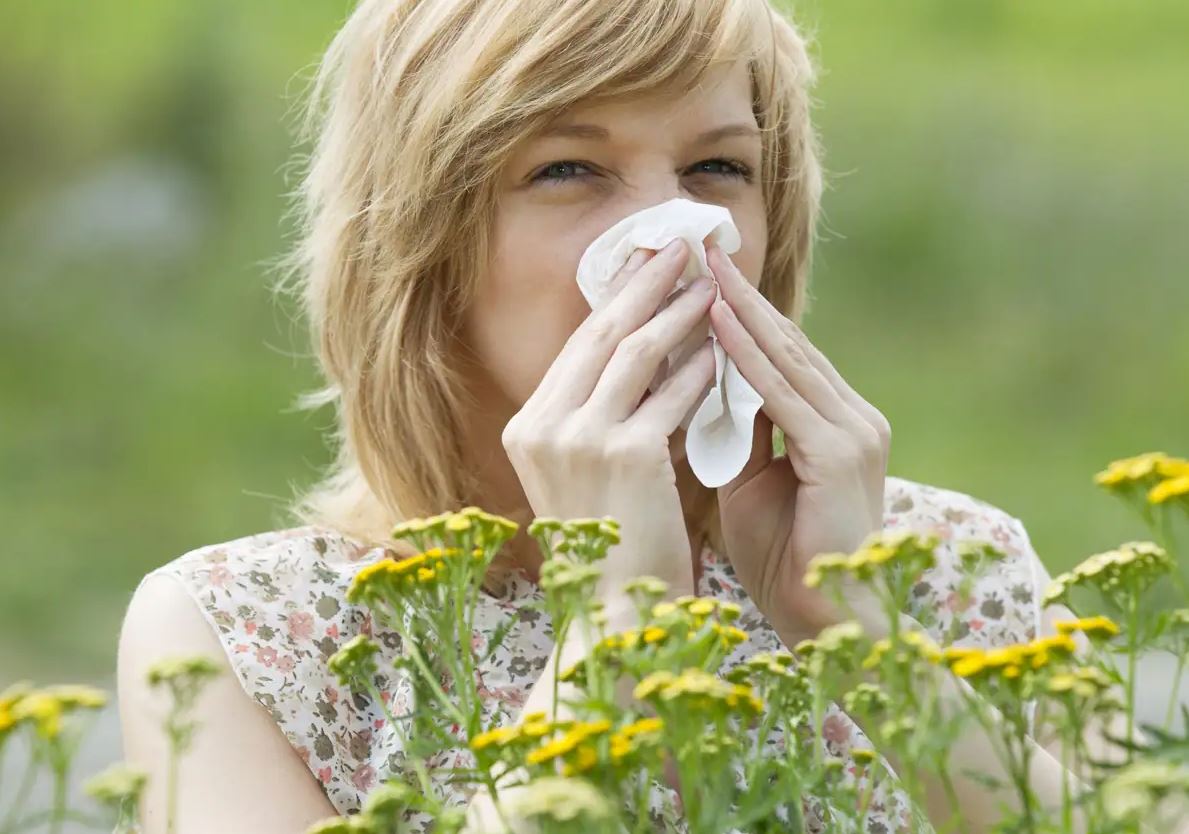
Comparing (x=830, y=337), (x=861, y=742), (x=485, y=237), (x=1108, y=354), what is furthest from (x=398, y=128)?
(x=1108, y=354)

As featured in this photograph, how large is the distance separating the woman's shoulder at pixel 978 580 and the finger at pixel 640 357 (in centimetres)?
59

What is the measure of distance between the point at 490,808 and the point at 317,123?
1517mm

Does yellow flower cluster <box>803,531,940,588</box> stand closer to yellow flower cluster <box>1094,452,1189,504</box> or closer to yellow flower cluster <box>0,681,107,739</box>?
yellow flower cluster <box>1094,452,1189,504</box>

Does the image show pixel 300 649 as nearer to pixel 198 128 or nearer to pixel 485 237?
pixel 485 237

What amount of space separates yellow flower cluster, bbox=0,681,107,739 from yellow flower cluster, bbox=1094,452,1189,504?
56 cm

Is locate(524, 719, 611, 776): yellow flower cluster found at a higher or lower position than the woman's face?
lower

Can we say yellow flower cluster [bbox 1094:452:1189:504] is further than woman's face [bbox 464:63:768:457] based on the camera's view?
No

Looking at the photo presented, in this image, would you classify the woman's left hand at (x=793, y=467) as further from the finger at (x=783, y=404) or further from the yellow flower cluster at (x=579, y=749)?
the yellow flower cluster at (x=579, y=749)

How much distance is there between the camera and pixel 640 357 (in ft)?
5.36

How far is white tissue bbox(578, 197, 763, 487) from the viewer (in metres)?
1.68

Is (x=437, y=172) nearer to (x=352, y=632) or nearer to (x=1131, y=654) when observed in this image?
(x=352, y=632)

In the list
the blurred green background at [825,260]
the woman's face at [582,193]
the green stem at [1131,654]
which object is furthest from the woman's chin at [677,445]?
the blurred green background at [825,260]

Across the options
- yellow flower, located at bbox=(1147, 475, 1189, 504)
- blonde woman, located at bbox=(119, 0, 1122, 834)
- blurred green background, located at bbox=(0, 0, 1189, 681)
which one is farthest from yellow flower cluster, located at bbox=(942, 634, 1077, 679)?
blurred green background, located at bbox=(0, 0, 1189, 681)

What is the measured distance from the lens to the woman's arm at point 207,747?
1668 millimetres
